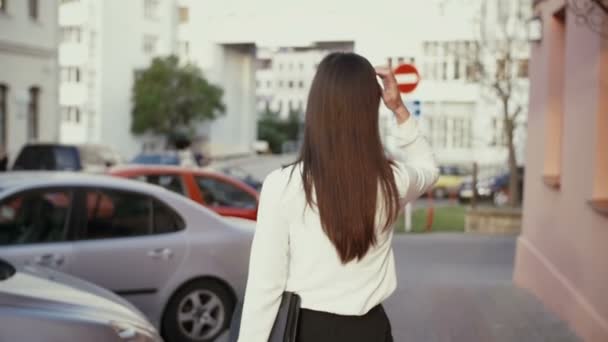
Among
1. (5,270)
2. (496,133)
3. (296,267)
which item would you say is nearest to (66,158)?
(5,270)

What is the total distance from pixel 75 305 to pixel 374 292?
9.94ft

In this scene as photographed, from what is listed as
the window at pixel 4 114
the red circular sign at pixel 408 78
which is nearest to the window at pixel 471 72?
the red circular sign at pixel 408 78

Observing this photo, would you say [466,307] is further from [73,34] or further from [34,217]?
[73,34]

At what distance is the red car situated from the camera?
45.0 ft

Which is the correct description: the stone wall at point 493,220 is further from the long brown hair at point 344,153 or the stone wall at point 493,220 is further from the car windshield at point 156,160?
the long brown hair at point 344,153

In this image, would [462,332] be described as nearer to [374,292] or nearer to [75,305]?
[75,305]

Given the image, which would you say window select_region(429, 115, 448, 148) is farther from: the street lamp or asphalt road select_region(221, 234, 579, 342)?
the street lamp

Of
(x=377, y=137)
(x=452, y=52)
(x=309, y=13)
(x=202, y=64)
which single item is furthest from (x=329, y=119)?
(x=202, y=64)

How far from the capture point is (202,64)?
72.9 meters

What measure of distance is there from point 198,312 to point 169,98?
56.7m

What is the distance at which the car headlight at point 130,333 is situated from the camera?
5.75m

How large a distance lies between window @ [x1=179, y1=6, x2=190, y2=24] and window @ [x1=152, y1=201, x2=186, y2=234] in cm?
6914

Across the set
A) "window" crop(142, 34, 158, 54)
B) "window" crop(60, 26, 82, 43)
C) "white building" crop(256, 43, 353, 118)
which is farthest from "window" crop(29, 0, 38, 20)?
"white building" crop(256, 43, 353, 118)

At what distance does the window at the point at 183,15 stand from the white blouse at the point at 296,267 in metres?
74.7
